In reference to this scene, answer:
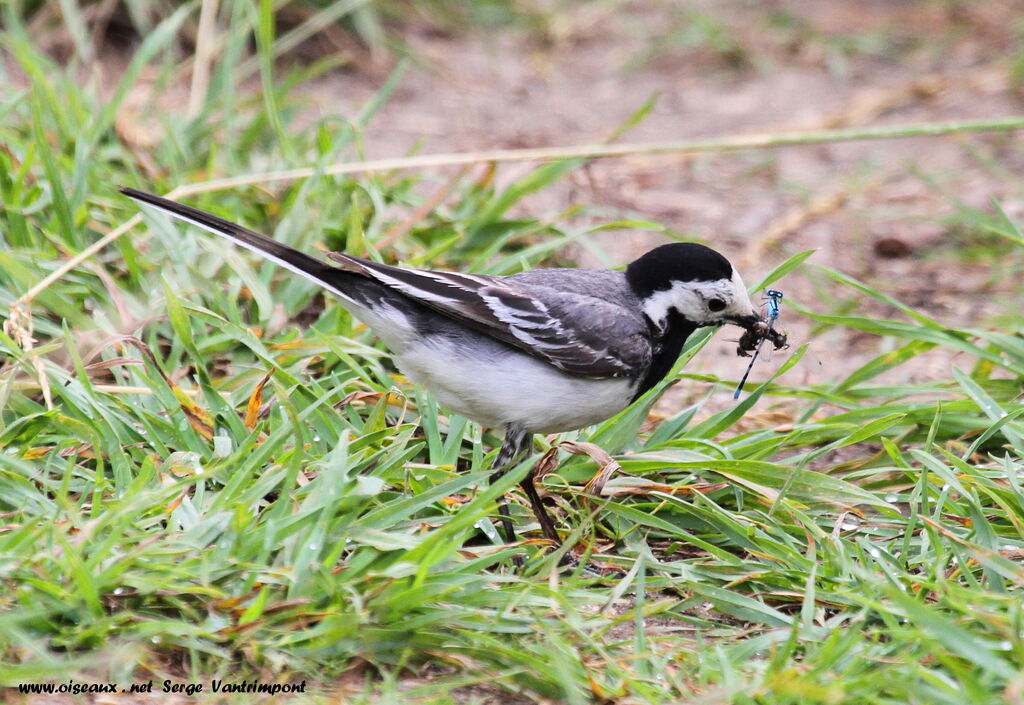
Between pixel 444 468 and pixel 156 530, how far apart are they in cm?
103

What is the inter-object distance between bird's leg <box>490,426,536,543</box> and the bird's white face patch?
2.14 feet

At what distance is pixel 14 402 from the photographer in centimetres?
427

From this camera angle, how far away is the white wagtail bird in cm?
414

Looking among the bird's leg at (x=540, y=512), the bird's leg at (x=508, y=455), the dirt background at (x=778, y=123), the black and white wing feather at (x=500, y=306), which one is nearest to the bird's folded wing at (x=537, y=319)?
the black and white wing feather at (x=500, y=306)

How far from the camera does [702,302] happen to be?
434cm

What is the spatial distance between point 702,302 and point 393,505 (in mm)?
1361

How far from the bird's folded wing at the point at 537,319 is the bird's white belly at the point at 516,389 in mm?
46

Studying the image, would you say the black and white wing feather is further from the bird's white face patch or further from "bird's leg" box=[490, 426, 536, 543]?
"bird's leg" box=[490, 426, 536, 543]

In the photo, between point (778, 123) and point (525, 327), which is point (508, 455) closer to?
point (525, 327)

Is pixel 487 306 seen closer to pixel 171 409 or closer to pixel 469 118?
pixel 171 409

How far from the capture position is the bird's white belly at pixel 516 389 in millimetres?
4121

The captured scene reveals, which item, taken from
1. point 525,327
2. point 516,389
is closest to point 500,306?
point 525,327

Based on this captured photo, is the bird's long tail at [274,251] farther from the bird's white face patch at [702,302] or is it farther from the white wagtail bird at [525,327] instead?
the bird's white face patch at [702,302]

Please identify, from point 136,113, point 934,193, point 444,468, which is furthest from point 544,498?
point 934,193
